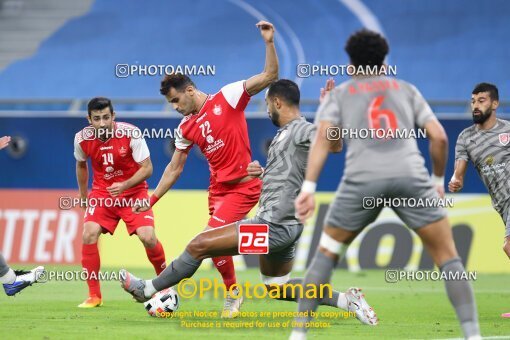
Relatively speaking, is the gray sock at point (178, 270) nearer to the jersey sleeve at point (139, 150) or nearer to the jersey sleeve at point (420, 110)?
the jersey sleeve at point (139, 150)

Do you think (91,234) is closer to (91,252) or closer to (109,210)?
(91,252)

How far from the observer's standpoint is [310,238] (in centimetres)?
1588

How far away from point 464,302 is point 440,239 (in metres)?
0.44

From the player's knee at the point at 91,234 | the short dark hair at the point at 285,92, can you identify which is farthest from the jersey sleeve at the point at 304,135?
the player's knee at the point at 91,234

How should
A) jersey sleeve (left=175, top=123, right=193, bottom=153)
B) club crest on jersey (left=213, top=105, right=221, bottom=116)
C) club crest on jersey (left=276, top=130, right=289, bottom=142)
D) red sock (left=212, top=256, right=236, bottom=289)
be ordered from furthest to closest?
1. red sock (left=212, top=256, right=236, bottom=289)
2. jersey sleeve (left=175, top=123, right=193, bottom=153)
3. club crest on jersey (left=213, top=105, right=221, bottom=116)
4. club crest on jersey (left=276, top=130, right=289, bottom=142)

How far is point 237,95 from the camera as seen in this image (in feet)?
30.8

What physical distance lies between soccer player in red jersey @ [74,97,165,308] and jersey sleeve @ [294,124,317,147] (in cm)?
277

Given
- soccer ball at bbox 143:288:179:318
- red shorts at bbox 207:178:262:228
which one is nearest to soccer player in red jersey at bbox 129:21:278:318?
red shorts at bbox 207:178:262:228

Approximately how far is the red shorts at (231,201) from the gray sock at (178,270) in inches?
28.9

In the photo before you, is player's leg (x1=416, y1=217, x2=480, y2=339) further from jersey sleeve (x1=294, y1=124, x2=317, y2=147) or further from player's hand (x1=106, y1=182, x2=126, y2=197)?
player's hand (x1=106, y1=182, x2=126, y2=197)

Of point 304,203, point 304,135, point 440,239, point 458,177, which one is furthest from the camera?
point 458,177

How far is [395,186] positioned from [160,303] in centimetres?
375

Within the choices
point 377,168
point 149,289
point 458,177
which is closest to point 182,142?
point 149,289

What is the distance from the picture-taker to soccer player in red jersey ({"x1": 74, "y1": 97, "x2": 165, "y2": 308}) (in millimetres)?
10555
